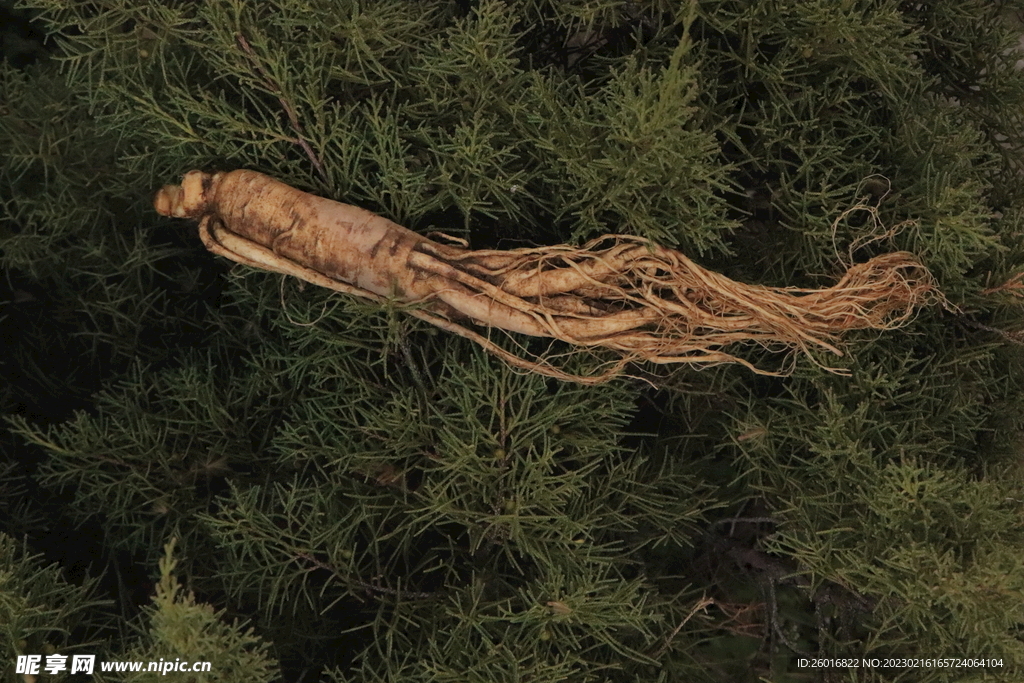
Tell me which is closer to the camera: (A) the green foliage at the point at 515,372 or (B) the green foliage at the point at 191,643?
(B) the green foliage at the point at 191,643

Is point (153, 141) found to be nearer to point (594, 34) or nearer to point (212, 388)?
point (212, 388)

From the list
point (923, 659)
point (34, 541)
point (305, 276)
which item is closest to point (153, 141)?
point (305, 276)

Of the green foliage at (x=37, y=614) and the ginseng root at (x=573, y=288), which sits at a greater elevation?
the ginseng root at (x=573, y=288)

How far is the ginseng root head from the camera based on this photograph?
3.43 ft

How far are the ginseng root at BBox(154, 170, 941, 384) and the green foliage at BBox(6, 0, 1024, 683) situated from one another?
0.04 metres

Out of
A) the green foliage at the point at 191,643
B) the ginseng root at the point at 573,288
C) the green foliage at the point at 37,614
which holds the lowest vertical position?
the green foliage at the point at 37,614

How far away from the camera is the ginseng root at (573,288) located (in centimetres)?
98

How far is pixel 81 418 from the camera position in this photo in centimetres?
105

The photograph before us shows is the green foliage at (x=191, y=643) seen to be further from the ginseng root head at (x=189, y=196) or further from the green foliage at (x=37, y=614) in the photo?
the ginseng root head at (x=189, y=196)

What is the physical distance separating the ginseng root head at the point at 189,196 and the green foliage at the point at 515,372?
40 millimetres

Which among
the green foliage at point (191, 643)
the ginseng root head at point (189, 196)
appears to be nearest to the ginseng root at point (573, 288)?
the ginseng root head at point (189, 196)

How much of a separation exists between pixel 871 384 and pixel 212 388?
2.79ft

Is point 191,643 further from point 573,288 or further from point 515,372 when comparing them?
point 573,288

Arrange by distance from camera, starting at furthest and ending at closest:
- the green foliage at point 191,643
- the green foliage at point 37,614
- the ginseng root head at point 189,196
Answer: the ginseng root head at point 189,196, the green foliage at point 37,614, the green foliage at point 191,643
